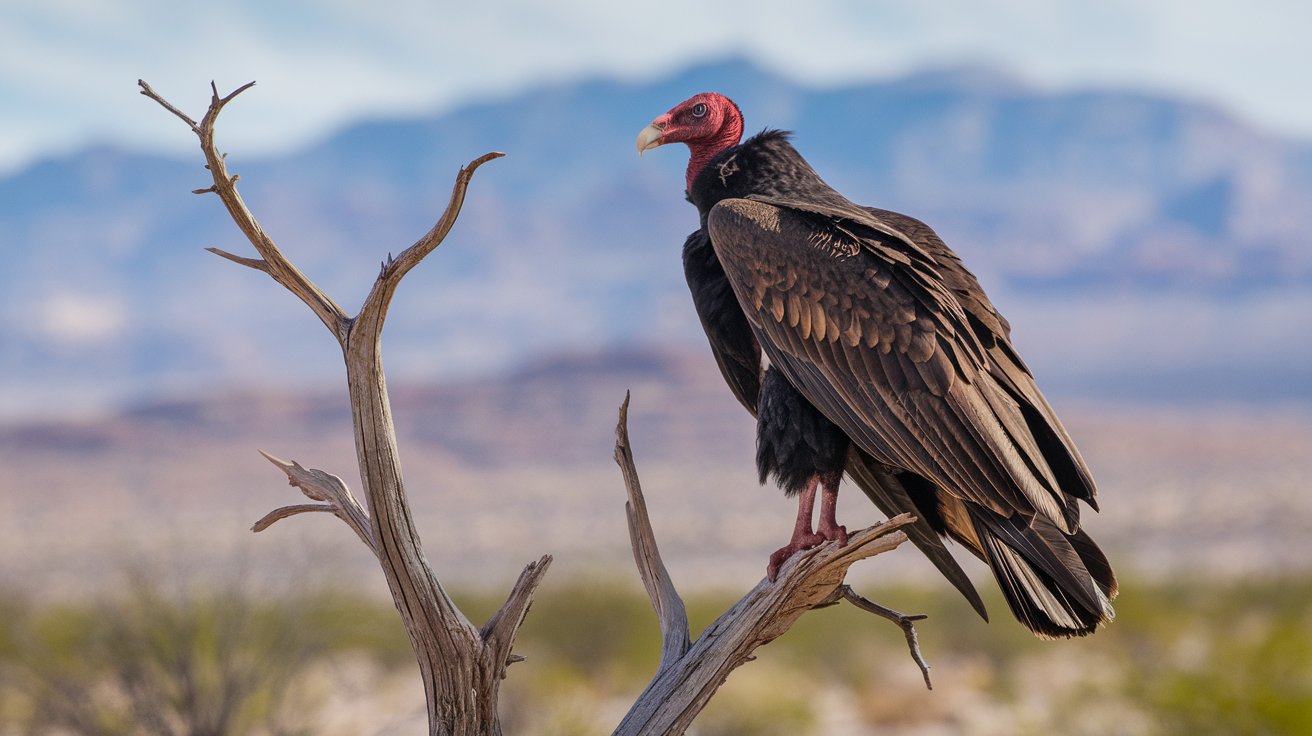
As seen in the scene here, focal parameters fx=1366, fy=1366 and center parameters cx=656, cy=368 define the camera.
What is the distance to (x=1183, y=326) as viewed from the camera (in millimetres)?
168875

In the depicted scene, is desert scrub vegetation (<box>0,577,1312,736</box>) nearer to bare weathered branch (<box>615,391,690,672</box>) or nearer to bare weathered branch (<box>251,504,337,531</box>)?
bare weathered branch (<box>615,391,690,672</box>)

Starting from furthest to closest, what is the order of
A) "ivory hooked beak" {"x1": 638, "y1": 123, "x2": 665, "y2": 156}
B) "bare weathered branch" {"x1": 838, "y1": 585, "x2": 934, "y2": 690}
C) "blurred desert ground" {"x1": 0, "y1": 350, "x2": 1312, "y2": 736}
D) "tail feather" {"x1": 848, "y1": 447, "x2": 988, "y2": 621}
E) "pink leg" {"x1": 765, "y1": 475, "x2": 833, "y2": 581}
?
"blurred desert ground" {"x1": 0, "y1": 350, "x2": 1312, "y2": 736}
"ivory hooked beak" {"x1": 638, "y1": 123, "x2": 665, "y2": 156}
"tail feather" {"x1": 848, "y1": 447, "x2": 988, "y2": 621}
"pink leg" {"x1": 765, "y1": 475, "x2": 833, "y2": 581}
"bare weathered branch" {"x1": 838, "y1": 585, "x2": 934, "y2": 690}

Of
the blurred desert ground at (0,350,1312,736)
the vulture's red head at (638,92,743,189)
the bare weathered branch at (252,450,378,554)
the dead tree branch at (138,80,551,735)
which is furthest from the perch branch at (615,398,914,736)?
the blurred desert ground at (0,350,1312,736)

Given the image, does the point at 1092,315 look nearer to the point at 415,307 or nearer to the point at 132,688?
the point at 415,307

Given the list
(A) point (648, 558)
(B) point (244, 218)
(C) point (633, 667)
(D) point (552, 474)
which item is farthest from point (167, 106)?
(D) point (552, 474)

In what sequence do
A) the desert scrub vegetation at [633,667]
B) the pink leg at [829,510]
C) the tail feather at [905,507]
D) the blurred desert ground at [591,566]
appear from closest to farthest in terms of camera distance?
1. the pink leg at [829,510]
2. the tail feather at [905,507]
3. the desert scrub vegetation at [633,667]
4. the blurred desert ground at [591,566]

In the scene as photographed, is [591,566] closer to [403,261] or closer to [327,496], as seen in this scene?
[327,496]

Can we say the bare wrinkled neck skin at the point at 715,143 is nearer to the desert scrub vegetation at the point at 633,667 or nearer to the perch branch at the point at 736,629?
the perch branch at the point at 736,629

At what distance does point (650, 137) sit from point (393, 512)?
100 inches

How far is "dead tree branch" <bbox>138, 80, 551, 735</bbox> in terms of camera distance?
4660mm

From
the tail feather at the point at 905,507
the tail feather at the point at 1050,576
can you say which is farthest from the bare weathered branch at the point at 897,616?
the tail feather at the point at 905,507

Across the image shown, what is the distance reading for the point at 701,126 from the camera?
6809mm

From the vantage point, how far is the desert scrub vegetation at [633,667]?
40.9 feet

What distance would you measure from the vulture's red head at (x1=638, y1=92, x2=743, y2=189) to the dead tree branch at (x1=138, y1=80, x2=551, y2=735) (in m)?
2.19
